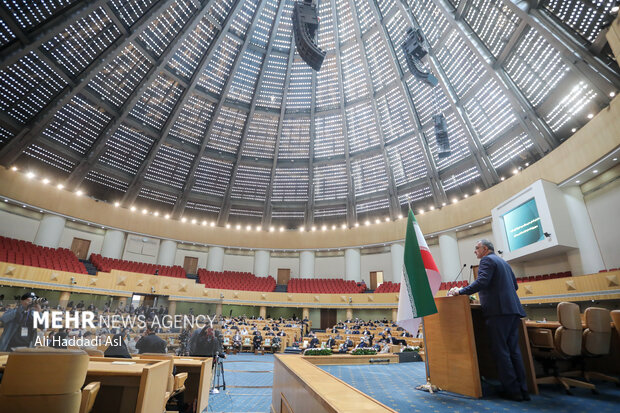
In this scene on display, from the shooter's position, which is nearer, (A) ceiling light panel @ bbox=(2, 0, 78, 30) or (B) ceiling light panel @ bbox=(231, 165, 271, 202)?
(A) ceiling light panel @ bbox=(2, 0, 78, 30)

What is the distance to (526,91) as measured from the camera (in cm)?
1158

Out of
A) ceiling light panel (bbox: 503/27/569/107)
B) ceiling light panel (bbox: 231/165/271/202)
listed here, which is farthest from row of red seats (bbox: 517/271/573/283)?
ceiling light panel (bbox: 231/165/271/202)

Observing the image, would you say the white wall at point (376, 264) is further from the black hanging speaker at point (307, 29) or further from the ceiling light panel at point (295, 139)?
the black hanging speaker at point (307, 29)

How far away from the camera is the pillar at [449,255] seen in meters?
16.6

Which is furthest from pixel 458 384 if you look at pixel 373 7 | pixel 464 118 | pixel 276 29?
pixel 276 29

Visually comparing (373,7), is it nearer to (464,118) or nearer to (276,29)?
(276,29)

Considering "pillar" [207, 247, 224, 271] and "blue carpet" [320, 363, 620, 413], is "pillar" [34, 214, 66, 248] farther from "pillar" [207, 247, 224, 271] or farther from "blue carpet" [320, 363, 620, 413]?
"blue carpet" [320, 363, 620, 413]

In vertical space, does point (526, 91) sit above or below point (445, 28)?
below

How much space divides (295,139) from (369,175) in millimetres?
5229

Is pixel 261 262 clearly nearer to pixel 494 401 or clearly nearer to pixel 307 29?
pixel 307 29

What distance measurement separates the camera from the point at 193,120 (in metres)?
16.5

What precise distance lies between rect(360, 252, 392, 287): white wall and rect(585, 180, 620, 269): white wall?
35.3 feet

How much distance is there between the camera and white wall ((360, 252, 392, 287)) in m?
19.6

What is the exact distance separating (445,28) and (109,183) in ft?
62.4
